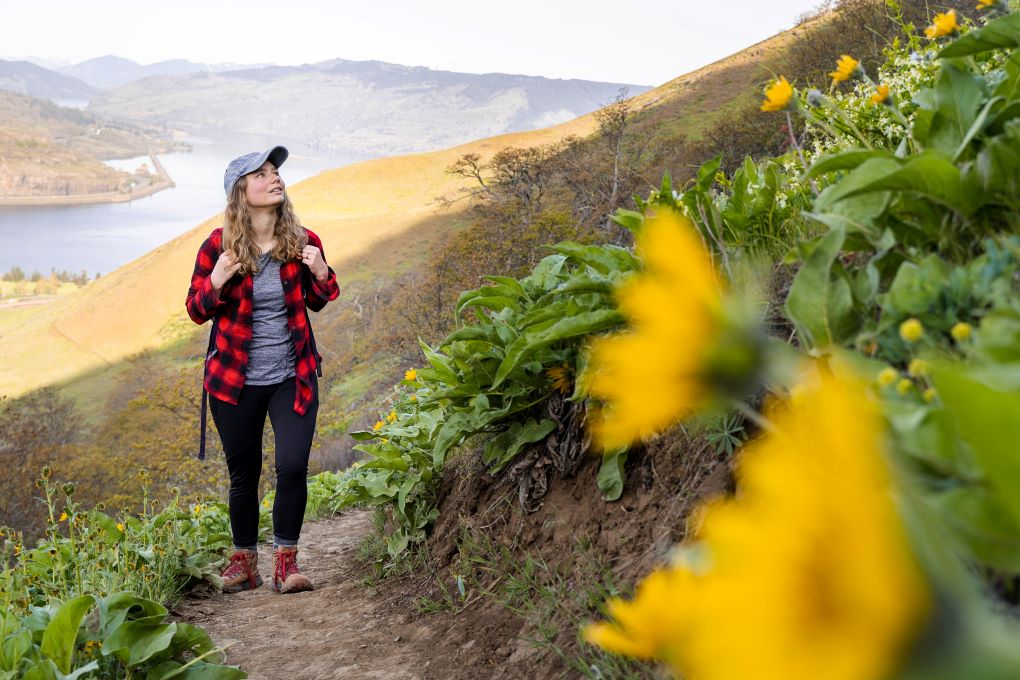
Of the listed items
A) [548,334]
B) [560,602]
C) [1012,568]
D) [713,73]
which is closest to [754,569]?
[1012,568]

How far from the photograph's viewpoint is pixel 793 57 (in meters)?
20.0

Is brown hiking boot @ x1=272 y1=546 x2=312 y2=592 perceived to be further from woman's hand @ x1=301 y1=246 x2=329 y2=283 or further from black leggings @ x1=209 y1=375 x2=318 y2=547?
woman's hand @ x1=301 y1=246 x2=329 y2=283

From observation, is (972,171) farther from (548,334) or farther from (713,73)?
(713,73)

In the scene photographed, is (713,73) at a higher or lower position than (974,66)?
higher

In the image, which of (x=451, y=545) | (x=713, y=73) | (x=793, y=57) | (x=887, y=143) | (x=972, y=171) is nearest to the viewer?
(x=972, y=171)

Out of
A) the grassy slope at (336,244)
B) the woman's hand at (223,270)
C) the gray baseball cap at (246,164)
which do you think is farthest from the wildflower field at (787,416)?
the grassy slope at (336,244)

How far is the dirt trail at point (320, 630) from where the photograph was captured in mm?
3236

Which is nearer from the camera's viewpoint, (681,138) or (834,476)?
(834,476)

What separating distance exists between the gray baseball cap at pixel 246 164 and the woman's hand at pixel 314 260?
51cm

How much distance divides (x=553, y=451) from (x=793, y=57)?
19.5 metres

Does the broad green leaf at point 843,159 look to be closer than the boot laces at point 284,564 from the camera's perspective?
Yes

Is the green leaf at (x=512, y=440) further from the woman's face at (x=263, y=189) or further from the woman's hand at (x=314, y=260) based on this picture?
the woman's face at (x=263, y=189)

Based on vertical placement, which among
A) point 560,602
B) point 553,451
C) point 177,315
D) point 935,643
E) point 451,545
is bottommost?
point 177,315

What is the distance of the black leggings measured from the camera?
426 cm
